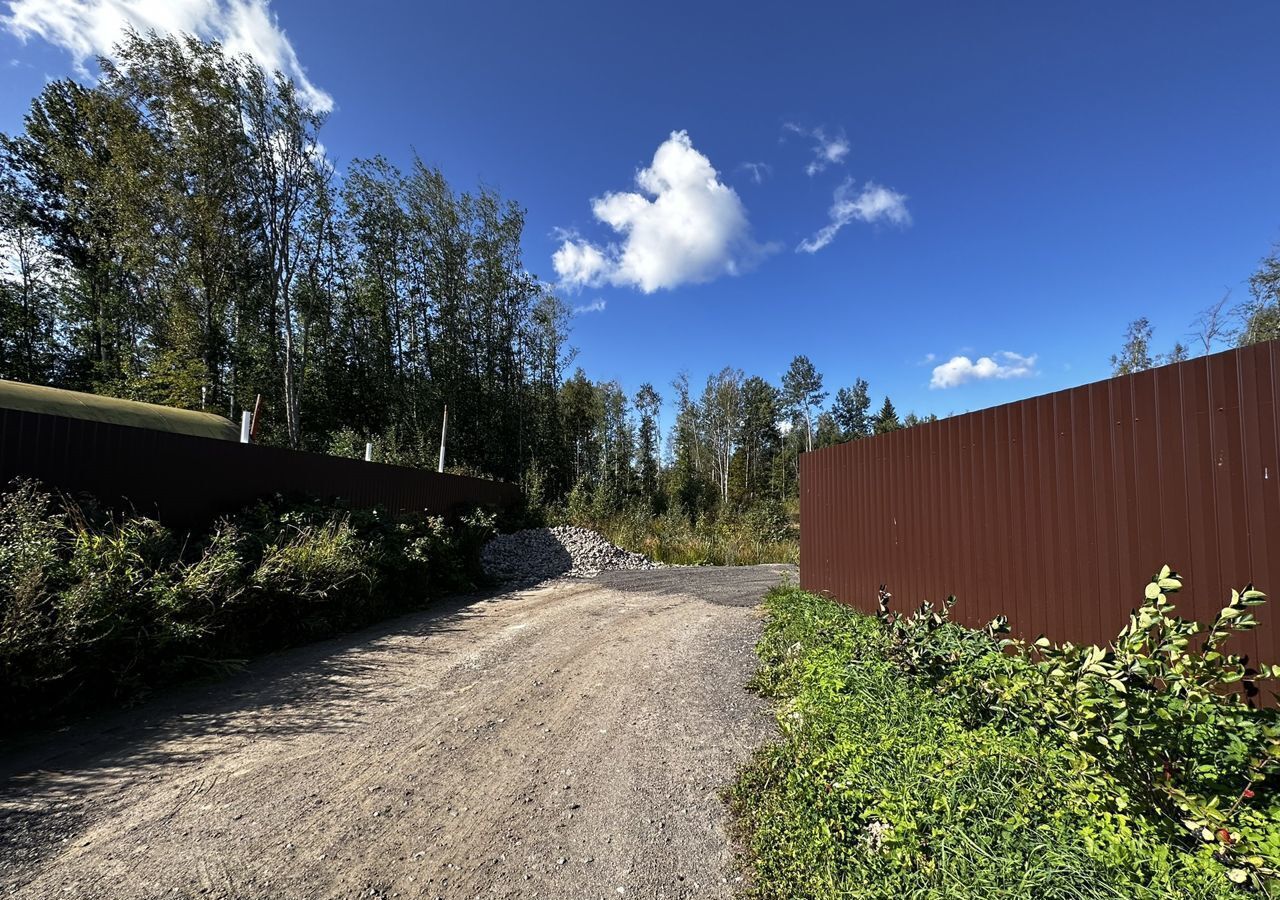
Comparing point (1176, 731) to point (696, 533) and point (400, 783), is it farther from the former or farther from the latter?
point (696, 533)

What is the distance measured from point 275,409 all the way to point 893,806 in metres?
18.8

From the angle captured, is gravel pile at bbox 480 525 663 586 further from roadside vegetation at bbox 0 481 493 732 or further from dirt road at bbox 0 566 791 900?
dirt road at bbox 0 566 791 900

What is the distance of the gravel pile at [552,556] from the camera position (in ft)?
31.5

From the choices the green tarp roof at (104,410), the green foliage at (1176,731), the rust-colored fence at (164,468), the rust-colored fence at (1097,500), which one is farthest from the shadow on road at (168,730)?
the green tarp roof at (104,410)

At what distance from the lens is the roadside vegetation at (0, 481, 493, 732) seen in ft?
9.76

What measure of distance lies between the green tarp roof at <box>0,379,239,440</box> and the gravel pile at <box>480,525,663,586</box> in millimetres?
5081

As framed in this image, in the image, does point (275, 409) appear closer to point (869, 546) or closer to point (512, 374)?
point (512, 374)

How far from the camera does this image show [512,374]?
64.3 feet

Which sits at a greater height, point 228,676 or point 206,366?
point 206,366

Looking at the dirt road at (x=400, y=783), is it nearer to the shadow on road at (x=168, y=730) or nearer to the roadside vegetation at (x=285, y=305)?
the shadow on road at (x=168, y=730)

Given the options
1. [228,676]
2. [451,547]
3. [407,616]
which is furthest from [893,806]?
[451,547]

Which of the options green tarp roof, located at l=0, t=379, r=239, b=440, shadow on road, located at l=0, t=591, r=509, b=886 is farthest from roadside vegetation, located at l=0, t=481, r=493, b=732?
green tarp roof, located at l=0, t=379, r=239, b=440

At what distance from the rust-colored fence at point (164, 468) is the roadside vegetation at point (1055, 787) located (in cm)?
610

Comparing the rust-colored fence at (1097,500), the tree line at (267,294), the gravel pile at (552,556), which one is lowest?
the gravel pile at (552,556)
